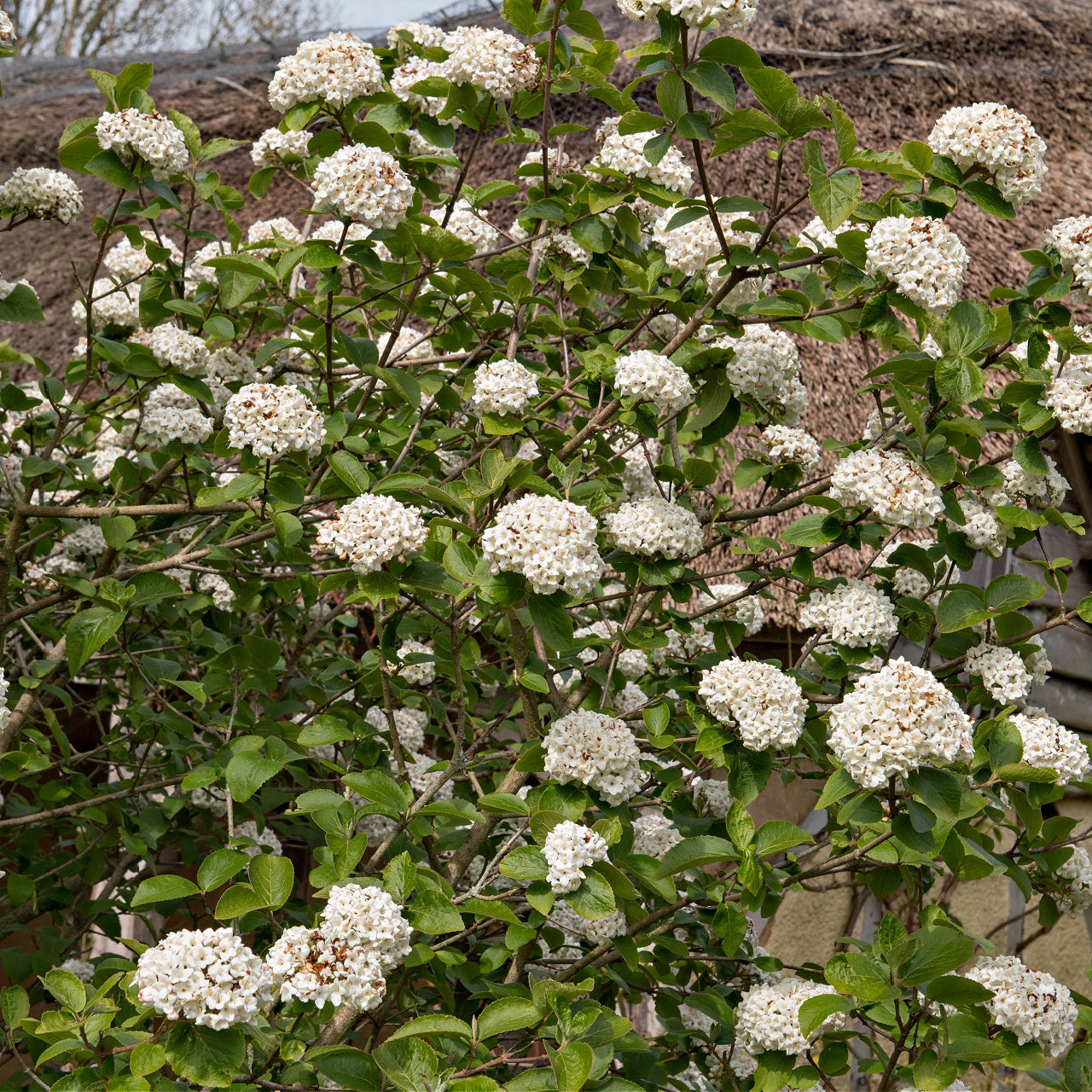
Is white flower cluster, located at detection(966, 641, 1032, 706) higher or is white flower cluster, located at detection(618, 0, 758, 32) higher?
white flower cluster, located at detection(618, 0, 758, 32)

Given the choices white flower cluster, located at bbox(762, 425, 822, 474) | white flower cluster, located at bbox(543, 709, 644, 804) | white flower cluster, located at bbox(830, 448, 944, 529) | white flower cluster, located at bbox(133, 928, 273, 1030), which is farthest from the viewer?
white flower cluster, located at bbox(762, 425, 822, 474)

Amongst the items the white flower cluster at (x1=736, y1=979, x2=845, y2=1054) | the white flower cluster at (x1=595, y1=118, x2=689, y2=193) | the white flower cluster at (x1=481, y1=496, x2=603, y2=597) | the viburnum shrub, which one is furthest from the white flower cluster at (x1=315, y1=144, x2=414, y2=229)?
the white flower cluster at (x1=736, y1=979, x2=845, y2=1054)

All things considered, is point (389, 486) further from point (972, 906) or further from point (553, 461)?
point (972, 906)

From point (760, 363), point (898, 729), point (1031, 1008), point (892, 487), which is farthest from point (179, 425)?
point (1031, 1008)

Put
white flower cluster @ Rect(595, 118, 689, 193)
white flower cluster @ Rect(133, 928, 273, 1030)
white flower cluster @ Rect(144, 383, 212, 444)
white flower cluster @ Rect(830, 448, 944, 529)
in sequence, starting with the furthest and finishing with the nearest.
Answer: white flower cluster @ Rect(144, 383, 212, 444) → white flower cluster @ Rect(595, 118, 689, 193) → white flower cluster @ Rect(830, 448, 944, 529) → white flower cluster @ Rect(133, 928, 273, 1030)

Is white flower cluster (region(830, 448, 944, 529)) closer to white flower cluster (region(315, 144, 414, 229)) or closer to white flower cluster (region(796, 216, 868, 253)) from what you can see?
white flower cluster (region(796, 216, 868, 253))

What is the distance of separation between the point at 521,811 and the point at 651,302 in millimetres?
990

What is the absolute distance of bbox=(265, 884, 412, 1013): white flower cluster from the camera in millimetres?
1319

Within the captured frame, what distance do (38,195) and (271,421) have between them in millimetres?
880

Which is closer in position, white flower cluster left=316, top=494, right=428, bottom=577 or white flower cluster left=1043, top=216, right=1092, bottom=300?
white flower cluster left=316, top=494, right=428, bottom=577

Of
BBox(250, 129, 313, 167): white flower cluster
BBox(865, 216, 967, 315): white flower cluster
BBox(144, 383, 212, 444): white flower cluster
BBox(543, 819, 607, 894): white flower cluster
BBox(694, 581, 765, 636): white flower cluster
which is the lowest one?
BBox(694, 581, 765, 636): white flower cluster

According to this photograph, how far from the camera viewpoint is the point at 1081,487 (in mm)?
3842

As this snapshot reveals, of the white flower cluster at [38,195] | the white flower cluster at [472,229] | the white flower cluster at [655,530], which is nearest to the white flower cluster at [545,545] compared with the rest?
the white flower cluster at [655,530]

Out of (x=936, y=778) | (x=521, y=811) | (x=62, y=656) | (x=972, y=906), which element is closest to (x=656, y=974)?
(x=521, y=811)
